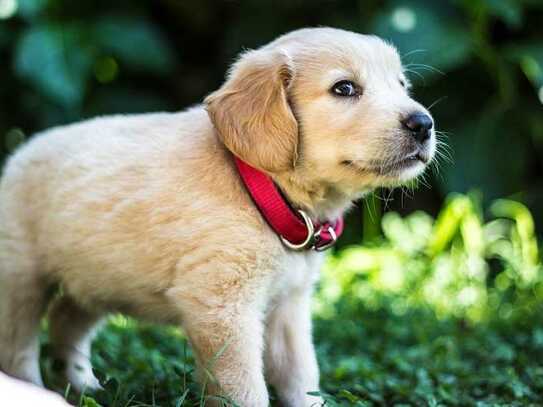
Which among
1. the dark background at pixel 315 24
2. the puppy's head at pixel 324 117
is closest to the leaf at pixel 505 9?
the dark background at pixel 315 24

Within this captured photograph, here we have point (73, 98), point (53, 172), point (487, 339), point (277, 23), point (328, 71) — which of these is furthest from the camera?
point (277, 23)

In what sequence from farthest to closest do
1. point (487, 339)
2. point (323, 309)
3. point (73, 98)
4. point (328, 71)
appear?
point (73, 98), point (323, 309), point (487, 339), point (328, 71)

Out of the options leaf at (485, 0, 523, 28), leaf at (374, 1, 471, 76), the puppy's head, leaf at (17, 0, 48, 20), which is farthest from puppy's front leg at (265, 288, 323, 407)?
leaf at (17, 0, 48, 20)

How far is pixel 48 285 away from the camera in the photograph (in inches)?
173

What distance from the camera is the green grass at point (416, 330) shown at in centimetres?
429

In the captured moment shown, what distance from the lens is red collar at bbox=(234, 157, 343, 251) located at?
3.76m

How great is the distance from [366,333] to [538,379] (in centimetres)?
133

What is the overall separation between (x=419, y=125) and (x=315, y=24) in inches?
156

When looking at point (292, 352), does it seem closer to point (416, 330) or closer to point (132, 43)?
point (416, 330)

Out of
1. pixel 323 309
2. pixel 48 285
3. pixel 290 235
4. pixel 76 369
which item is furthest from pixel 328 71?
pixel 323 309

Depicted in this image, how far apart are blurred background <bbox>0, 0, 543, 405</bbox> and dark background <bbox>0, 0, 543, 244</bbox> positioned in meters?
0.01

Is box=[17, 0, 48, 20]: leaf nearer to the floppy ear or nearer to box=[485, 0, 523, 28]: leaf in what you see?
box=[485, 0, 523, 28]: leaf

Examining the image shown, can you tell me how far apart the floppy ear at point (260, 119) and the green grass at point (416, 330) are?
0.97 meters

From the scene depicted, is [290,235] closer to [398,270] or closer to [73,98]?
[398,270]
